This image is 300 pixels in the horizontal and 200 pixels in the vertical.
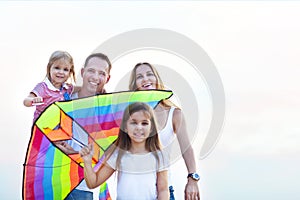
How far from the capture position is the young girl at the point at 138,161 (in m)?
4.41

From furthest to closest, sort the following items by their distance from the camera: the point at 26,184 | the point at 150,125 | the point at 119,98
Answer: the point at 26,184, the point at 119,98, the point at 150,125

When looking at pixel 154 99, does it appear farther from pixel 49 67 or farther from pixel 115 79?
pixel 49 67

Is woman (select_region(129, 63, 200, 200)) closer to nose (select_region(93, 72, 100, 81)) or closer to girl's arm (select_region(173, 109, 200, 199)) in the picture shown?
girl's arm (select_region(173, 109, 200, 199))

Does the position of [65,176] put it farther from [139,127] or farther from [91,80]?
[139,127]

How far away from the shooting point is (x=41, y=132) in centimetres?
499

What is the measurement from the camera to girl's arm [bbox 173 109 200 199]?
14.6 feet

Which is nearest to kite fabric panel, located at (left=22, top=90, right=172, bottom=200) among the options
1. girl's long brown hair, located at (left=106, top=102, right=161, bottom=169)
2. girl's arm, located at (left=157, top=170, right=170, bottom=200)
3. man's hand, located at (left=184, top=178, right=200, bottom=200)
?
girl's long brown hair, located at (left=106, top=102, right=161, bottom=169)

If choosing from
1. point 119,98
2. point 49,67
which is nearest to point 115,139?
point 119,98

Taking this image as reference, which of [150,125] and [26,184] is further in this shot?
[26,184]

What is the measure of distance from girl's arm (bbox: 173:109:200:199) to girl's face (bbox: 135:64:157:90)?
33cm

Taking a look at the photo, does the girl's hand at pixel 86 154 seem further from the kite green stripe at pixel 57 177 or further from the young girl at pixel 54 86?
the young girl at pixel 54 86

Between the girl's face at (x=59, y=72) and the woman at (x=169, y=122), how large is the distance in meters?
0.80

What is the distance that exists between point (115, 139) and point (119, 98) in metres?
0.37

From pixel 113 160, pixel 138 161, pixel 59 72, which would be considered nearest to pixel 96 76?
pixel 59 72
